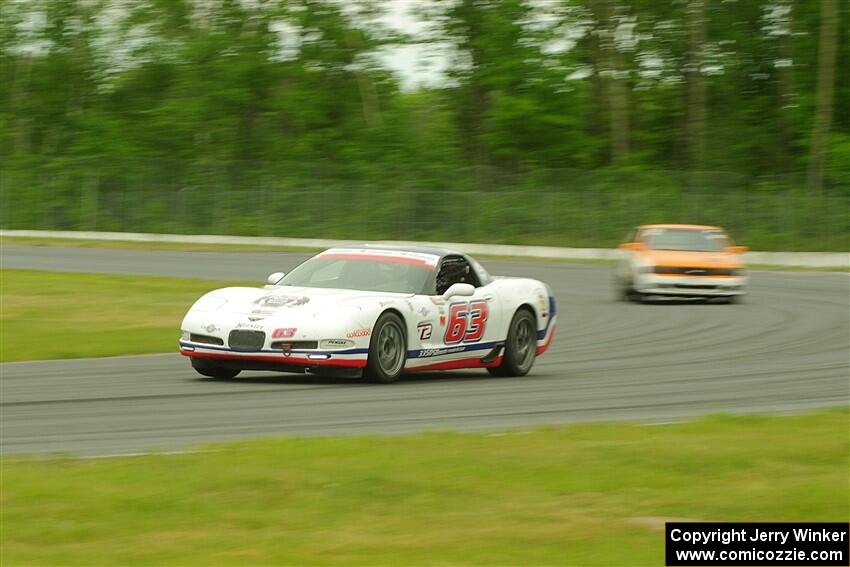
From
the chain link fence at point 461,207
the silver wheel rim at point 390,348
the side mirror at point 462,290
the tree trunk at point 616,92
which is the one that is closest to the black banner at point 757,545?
the silver wheel rim at point 390,348

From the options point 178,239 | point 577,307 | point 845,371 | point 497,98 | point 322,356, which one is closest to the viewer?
point 322,356

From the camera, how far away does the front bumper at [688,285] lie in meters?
26.0

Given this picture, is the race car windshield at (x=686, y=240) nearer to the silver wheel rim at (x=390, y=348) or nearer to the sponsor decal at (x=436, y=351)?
the sponsor decal at (x=436, y=351)

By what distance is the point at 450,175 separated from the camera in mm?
49719

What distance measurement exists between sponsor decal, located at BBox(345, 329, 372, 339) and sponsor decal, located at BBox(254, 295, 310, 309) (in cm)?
63

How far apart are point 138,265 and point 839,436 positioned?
27.7m

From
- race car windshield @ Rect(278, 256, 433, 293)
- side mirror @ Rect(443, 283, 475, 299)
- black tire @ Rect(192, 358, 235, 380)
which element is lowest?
black tire @ Rect(192, 358, 235, 380)

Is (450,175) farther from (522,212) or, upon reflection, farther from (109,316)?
(109,316)

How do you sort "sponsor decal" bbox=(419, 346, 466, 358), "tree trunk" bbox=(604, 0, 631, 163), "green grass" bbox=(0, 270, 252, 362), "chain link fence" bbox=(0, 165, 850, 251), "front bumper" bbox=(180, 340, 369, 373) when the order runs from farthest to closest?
1. "tree trunk" bbox=(604, 0, 631, 163)
2. "chain link fence" bbox=(0, 165, 850, 251)
3. "green grass" bbox=(0, 270, 252, 362)
4. "sponsor decal" bbox=(419, 346, 466, 358)
5. "front bumper" bbox=(180, 340, 369, 373)

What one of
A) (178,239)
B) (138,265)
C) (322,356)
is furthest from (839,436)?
(178,239)

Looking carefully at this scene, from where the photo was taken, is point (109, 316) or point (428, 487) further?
point (109, 316)

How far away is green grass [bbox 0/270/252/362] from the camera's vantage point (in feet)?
55.8

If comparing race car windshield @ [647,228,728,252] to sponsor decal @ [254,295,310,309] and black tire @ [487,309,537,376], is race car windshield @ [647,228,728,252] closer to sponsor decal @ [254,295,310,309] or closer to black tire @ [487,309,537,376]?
black tire @ [487,309,537,376]

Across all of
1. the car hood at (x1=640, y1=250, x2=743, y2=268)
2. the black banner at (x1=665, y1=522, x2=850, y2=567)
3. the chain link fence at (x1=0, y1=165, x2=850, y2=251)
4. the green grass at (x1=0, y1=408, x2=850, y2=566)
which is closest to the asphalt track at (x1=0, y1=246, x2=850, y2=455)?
the green grass at (x1=0, y1=408, x2=850, y2=566)
